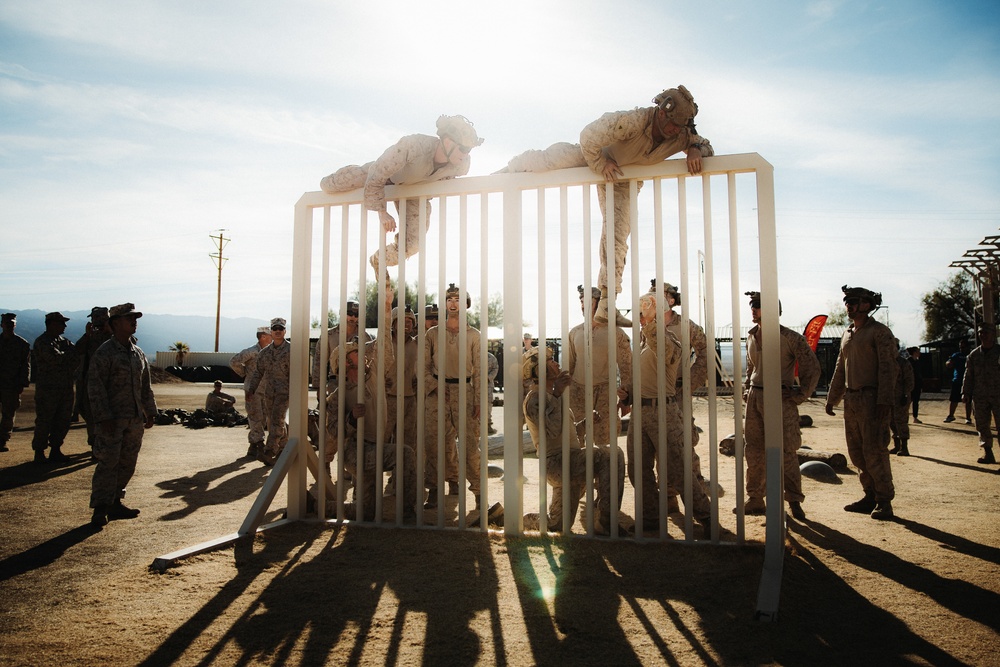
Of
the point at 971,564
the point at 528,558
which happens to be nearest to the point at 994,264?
the point at 971,564

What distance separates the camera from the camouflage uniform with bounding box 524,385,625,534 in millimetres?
4465

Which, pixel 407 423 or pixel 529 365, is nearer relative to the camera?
pixel 529 365

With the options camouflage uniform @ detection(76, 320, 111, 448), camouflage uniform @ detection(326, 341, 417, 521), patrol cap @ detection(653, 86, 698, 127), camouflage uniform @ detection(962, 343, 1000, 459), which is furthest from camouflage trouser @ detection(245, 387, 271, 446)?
camouflage uniform @ detection(962, 343, 1000, 459)

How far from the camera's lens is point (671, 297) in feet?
18.9

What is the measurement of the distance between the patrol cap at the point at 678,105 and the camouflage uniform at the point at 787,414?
Answer: 2.43 meters

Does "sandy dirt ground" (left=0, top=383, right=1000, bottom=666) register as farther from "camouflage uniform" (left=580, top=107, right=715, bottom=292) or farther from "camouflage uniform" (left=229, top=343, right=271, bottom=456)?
"camouflage uniform" (left=229, top=343, right=271, bottom=456)

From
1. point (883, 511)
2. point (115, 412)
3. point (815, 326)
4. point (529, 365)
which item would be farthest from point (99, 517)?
point (815, 326)

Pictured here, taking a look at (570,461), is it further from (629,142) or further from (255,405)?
(255,405)

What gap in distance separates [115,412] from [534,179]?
3.93 m

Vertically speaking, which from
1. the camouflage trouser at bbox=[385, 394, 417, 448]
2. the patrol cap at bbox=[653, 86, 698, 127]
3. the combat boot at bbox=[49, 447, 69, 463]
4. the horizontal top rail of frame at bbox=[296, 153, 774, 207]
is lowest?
the combat boot at bbox=[49, 447, 69, 463]

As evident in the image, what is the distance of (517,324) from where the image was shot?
443 cm

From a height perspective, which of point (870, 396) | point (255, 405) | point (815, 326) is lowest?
point (255, 405)

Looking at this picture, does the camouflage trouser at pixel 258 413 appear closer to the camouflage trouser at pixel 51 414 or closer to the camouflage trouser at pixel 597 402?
the camouflage trouser at pixel 51 414

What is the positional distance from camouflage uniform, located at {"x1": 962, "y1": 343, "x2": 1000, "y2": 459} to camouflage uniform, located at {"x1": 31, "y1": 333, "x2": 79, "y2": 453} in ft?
39.1
